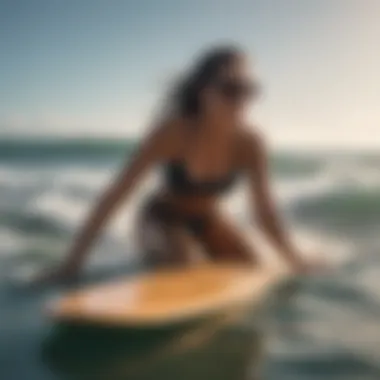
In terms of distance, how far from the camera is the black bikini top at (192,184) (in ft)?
4.17

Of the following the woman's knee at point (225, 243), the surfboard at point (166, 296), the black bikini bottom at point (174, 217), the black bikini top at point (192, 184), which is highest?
the black bikini top at point (192, 184)

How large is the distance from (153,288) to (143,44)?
39 cm

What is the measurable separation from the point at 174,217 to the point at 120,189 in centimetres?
9

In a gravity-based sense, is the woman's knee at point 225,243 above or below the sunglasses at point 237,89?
below

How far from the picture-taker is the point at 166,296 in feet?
4.04

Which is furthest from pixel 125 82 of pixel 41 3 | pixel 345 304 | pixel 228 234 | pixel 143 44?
pixel 345 304

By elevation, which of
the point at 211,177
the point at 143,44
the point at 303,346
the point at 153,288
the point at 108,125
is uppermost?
the point at 143,44

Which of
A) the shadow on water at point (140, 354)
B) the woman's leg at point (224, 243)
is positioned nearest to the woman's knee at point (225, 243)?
the woman's leg at point (224, 243)

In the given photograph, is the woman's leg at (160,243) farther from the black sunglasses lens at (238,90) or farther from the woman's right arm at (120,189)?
the black sunglasses lens at (238,90)

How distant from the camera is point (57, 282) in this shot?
124 cm

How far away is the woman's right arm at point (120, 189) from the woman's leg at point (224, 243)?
131mm

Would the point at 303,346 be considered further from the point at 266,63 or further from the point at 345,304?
the point at 266,63

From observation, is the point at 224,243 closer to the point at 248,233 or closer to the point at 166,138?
the point at 248,233

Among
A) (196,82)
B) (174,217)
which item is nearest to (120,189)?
(174,217)
